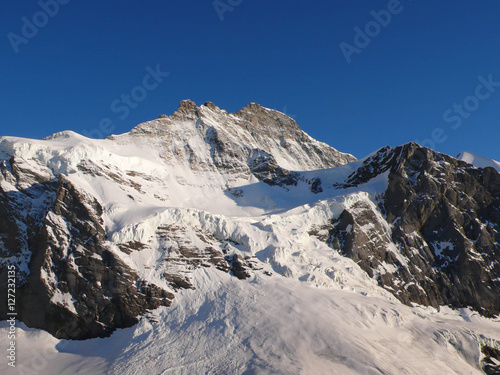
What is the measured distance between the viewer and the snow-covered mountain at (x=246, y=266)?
227ft

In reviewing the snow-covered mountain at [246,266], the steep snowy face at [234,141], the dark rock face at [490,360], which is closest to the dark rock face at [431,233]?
the snow-covered mountain at [246,266]

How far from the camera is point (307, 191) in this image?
438 feet

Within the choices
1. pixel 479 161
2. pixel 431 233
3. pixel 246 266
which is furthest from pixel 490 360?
pixel 479 161

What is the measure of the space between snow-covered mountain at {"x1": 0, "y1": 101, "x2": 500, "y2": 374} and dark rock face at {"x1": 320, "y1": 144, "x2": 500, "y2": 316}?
35 centimetres

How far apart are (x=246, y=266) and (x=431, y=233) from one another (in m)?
50.4

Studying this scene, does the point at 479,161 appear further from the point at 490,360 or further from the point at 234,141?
the point at 234,141

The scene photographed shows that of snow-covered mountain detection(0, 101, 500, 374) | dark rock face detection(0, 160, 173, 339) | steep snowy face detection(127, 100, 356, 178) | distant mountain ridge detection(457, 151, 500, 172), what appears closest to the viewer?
snow-covered mountain detection(0, 101, 500, 374)

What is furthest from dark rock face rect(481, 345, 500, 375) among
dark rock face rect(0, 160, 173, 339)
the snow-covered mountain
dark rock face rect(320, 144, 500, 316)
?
dark rock face rect(0, 160, 173, 339)

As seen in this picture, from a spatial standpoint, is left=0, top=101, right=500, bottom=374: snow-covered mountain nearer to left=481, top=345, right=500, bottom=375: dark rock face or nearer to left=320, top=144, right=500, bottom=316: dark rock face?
left=481, top=345, right=500, bottom=375: dark rock face

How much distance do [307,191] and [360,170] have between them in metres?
17.6

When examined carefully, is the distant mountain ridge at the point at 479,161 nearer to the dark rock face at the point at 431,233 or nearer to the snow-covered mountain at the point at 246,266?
the dark rock face at the point at 431,233

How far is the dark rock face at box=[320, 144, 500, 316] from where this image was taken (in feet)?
318

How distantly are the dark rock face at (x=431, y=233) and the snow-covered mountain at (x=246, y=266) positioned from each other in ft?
1.15

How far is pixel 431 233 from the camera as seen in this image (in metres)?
107
